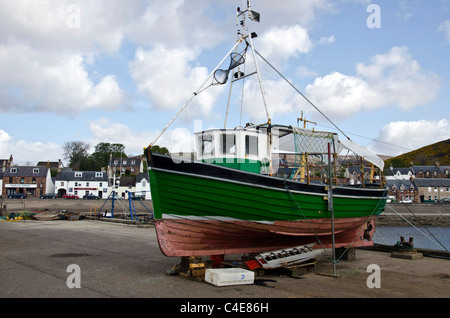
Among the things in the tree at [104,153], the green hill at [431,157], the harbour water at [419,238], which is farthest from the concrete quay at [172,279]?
the green hill at [431,157]

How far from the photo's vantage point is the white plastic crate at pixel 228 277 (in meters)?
7.38

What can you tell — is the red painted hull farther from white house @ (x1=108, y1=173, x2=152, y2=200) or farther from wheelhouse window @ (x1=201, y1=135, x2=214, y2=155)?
white house @ (x1=108, y1=173, x2=152, y2=200)

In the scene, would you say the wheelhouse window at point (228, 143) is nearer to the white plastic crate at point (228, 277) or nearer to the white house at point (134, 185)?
the white plastic crate at point (228, 277)

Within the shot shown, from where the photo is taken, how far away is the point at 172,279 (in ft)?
26.7

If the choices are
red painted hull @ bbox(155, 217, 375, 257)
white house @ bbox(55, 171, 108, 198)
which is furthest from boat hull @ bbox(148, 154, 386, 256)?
white house @ bbox(55, 171, 108, 198)

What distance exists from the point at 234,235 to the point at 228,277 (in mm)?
1476

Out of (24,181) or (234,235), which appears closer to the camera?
(234,235)

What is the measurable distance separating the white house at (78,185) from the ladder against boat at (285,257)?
70.8 meters

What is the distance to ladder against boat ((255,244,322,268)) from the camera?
8.58m

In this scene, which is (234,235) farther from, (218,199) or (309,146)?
(309,146)

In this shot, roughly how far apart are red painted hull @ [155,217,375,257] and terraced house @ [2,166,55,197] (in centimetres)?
7379

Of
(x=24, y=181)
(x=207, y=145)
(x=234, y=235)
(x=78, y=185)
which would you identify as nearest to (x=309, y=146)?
(x=207, y=145)
